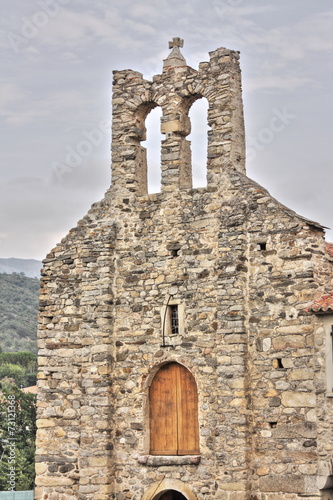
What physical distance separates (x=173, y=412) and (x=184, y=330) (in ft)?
5.78

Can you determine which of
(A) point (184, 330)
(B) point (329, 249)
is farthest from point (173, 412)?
(B) point (329, 249)

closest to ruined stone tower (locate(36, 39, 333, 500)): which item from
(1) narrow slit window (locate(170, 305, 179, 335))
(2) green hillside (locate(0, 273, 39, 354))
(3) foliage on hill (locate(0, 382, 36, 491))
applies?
(1) narrow slit window (locate(170, 305, 179, 335))

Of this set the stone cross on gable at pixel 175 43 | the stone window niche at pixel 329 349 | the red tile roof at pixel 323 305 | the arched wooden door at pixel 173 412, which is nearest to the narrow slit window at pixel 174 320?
the arched wooden door at pixel 173 412

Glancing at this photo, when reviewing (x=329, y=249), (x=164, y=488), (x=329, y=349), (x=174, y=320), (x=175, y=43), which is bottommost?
(x=164, y=488)

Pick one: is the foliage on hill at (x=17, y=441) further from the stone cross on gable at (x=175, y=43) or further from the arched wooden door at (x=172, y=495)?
the stone cross on gable at (x=175, y=43)

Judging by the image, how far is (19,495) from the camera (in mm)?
32031

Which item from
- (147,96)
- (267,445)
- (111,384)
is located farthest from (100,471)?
(147,96)

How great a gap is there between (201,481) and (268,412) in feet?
6.63

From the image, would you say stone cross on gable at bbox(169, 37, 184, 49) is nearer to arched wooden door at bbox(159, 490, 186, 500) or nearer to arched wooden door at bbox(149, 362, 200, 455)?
arched wooden door at bbox(149, 362, 200, 455)

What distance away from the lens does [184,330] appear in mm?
18438

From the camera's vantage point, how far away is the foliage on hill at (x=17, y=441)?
39312mm

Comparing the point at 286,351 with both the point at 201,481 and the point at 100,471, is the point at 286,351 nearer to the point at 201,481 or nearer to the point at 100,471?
the point at 201,481

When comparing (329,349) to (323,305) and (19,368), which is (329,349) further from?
(19,368)

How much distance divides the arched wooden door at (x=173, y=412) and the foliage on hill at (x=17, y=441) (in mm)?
20597
